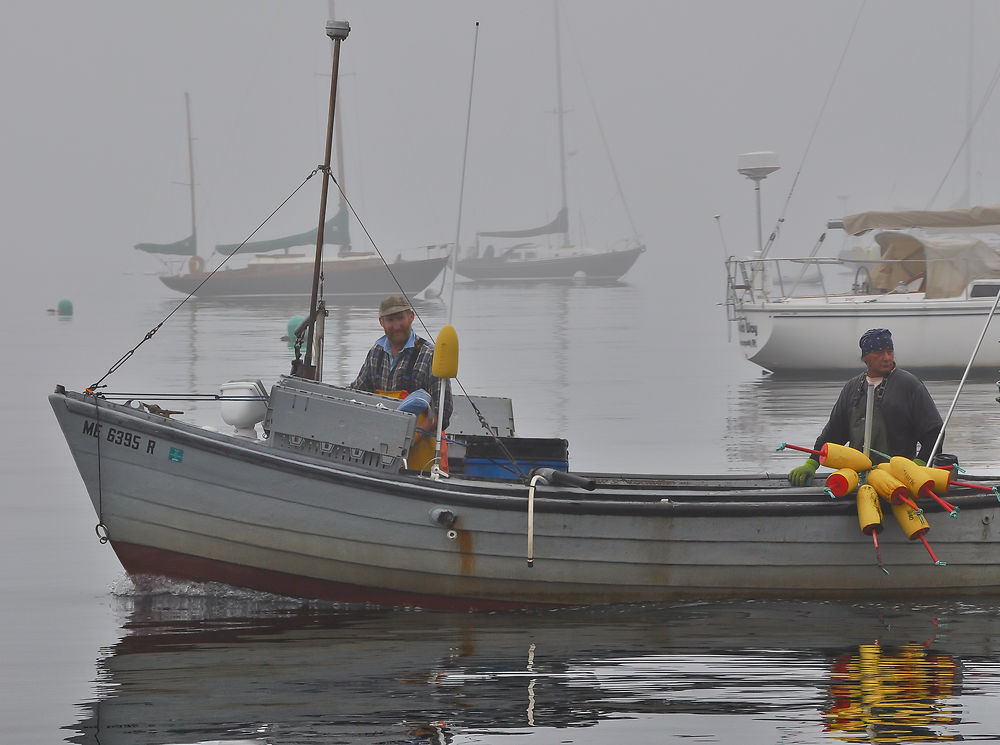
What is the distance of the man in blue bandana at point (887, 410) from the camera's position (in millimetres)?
9172

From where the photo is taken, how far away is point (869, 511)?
8.87 m

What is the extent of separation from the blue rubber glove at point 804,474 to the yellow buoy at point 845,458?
41 cm

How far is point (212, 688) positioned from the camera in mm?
7570

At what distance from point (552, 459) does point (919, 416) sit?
2.41m

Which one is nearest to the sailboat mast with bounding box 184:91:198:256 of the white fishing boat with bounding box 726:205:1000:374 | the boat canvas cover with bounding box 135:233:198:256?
the boat canvas cover with bounding box 135:233:198:256

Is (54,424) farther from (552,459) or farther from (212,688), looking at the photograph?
(212,688)

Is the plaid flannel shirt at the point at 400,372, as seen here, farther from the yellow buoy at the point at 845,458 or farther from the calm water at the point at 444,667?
the yellow buoy at the point at 845,458

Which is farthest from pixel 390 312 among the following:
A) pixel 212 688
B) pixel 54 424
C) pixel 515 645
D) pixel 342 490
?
pixel 54 424

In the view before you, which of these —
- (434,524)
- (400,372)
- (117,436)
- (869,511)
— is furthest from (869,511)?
(117,436)

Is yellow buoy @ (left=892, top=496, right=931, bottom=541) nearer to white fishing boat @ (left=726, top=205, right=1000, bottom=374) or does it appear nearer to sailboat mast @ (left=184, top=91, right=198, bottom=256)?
white fishing boat @ (left=726, top=205, right=1000, bottom=374)

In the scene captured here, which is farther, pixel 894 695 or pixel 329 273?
pixel 329 273

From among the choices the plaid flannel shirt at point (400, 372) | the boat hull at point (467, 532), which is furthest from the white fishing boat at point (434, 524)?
the plaid flannel shirt at point (400, 372)

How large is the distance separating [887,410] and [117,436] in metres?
4.82

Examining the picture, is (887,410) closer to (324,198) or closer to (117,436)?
(324,198)
